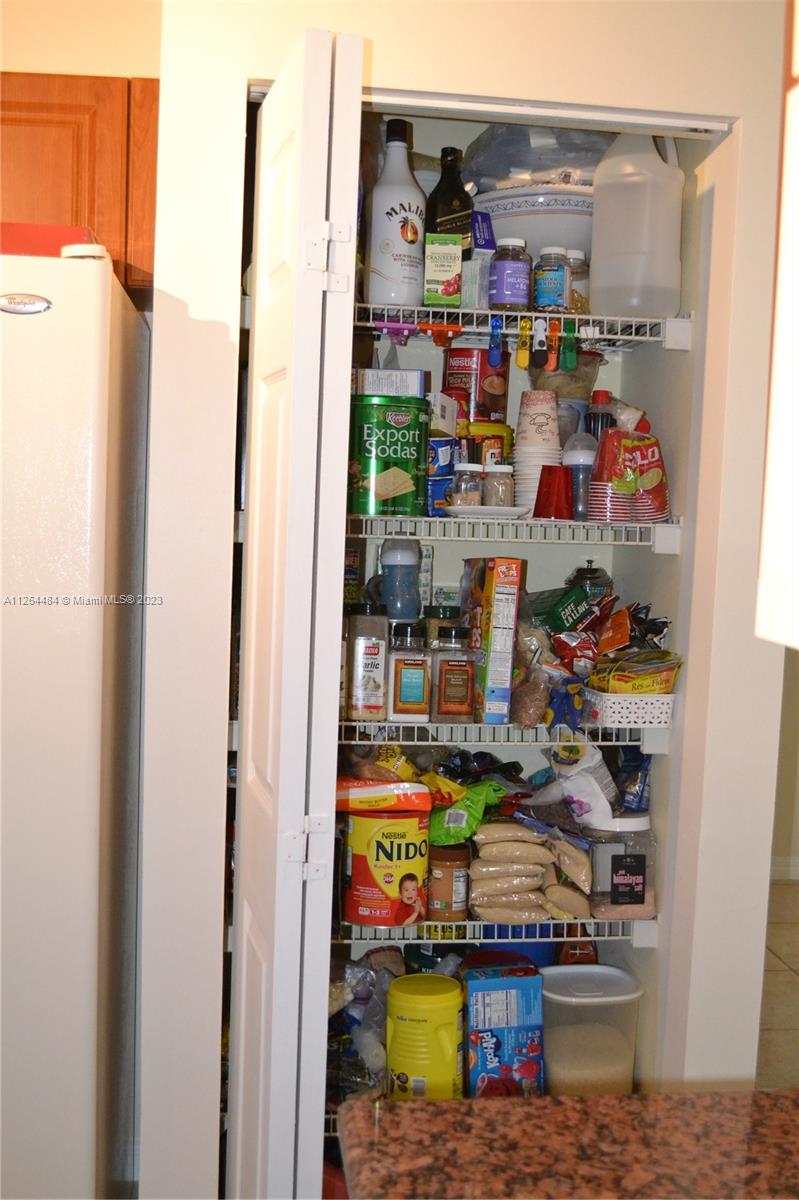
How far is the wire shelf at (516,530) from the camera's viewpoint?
6.47 ft

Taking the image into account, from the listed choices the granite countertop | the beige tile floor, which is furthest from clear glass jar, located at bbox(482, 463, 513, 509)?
the beige tile floor

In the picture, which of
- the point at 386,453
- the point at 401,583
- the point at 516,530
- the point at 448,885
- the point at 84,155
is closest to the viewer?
the point at 84,155

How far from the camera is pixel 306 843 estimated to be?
1.38 meters

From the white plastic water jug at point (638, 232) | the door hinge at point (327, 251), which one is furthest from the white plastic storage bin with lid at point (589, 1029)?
the door hinge at point (327, 251)

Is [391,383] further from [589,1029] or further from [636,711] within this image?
[589,1029]

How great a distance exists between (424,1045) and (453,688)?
2.27 feet

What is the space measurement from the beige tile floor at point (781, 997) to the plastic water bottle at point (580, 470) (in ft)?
4.56

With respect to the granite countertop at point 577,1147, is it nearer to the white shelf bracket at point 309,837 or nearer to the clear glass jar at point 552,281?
the white shelf bracket at point 309,837

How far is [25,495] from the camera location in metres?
1.48

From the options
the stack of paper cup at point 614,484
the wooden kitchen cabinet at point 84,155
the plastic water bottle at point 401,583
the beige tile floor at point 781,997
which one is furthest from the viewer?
the beige tile floor at point 781,997

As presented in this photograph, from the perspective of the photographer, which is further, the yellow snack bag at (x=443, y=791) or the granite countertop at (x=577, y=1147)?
the yellow snack bag at (x=443, y=791)

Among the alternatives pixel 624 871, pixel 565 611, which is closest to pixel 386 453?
pixel 565 611

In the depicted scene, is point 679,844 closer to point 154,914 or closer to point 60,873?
point 154,914

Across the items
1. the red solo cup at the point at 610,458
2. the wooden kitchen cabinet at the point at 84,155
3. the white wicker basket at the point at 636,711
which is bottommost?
the white wicker basket at the point at 636,711
